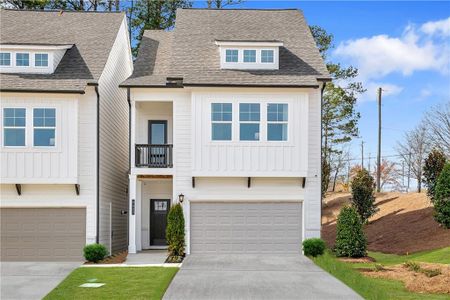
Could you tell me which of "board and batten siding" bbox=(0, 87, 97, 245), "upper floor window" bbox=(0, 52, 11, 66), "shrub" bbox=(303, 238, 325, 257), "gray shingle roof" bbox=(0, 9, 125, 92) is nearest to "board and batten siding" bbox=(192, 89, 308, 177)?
"shrub" bbox=(303, 238, 325, 257)

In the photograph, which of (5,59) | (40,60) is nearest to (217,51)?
(40,60)

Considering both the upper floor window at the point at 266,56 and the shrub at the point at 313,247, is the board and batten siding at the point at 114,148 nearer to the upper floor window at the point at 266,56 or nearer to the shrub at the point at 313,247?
the upper floor window at the point at 266,56

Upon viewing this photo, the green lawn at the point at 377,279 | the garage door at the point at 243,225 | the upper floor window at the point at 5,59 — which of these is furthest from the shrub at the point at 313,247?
the upper floor window at the point at 5,59

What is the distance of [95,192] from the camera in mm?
20078

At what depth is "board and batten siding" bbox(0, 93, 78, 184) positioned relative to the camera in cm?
1939

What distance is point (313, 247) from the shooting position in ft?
64.8

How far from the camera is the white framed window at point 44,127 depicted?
19453 millimetres

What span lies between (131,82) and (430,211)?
15331 millimetres

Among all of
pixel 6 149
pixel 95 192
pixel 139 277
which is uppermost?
pixel 6 149

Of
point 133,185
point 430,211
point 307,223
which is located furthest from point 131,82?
point 430,211

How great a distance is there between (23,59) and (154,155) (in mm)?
5485

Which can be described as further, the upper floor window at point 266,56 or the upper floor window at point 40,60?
the upper floor window at point 266,56

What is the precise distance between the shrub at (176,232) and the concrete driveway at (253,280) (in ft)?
1.70

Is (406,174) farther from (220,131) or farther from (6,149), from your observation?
(6,149)
